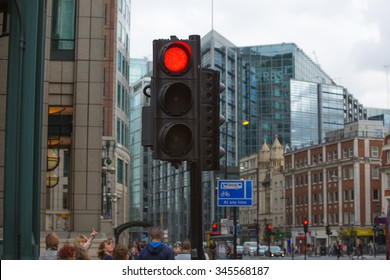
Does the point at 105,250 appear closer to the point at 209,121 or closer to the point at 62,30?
the point at 209,121

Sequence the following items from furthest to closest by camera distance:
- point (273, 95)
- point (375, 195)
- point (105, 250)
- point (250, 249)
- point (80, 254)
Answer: point (273, 95) → point (375, 195) → point (250, 249) → point (105, 250) → point (80, 254)

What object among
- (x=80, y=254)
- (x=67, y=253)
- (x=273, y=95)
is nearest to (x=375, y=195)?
(x=273, y=95)

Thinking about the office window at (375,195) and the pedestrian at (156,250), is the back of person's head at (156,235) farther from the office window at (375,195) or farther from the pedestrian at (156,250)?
the office window at (375,195)

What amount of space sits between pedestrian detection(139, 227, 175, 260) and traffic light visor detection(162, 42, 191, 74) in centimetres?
199

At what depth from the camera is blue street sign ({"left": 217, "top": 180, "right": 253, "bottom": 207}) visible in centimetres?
2427

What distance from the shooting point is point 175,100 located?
7.77m

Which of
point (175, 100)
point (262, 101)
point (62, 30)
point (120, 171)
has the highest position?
point (262, 101)

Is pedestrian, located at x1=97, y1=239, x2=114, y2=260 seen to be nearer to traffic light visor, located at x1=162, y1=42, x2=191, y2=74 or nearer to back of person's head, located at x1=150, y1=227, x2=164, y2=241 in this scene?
back of person's head, located at x1=150, y1=227, x2=164, y2=241

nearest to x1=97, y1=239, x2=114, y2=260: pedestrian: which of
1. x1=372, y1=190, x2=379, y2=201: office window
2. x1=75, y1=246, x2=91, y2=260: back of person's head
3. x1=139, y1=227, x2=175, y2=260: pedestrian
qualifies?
x1=139, y1=227, x2=175, y2=260: pedestrian

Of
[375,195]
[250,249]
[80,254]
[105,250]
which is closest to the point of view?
[80,254]

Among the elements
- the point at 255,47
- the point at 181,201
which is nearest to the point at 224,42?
the point at 255,47

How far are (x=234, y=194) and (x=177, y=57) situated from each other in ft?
55.4

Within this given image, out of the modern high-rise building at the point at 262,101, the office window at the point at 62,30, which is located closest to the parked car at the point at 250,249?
the modern high-rise building at the point at 262,101
